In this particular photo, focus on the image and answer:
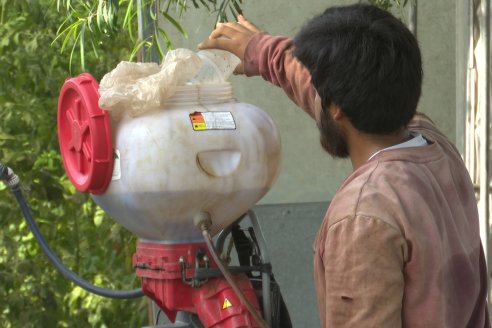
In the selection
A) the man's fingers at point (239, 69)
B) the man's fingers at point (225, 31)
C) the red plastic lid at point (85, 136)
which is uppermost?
the man's fingers at point (225, 31)

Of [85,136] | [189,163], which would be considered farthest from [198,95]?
[85,136]

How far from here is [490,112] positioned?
13.9 feet

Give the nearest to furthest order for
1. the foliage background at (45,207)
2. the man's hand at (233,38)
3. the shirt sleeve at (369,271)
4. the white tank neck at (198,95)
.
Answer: the shirt sleeve at (369,271) < the man's hand at (233,38) < the white tank neck at (198,95) < the foliage background at (45,207)

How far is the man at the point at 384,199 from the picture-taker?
194cm

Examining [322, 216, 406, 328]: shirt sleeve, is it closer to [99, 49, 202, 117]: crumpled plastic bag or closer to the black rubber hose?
[99, 49, 202, 117]: crumpled plastic bag

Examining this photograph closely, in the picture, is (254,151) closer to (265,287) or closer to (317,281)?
(265,287)

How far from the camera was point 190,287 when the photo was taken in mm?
2807

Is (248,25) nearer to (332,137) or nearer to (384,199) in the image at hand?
(332,137)

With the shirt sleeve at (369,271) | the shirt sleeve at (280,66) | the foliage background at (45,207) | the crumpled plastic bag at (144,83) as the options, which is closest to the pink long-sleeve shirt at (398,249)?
the shirt sleeve at (369,271)

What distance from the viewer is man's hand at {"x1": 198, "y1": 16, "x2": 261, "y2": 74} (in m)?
2.60

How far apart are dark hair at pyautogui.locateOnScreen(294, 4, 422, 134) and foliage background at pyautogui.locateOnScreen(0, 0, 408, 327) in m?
3.51

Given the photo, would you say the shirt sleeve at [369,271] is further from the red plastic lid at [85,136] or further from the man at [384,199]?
the red plastic lid at [85,136]

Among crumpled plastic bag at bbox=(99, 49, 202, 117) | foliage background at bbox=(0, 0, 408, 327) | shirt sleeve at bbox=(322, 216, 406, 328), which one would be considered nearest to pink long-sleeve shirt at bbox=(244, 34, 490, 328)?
shirt sleeve at bbox=(322, 216, 406, 328)

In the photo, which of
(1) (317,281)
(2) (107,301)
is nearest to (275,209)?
(2) (107,301)
